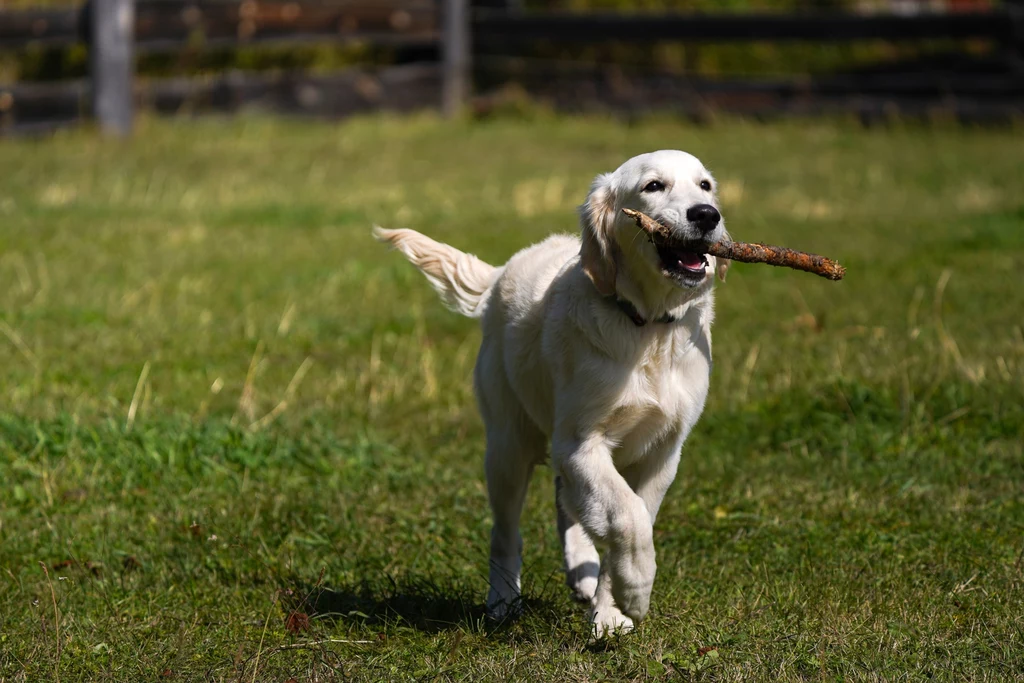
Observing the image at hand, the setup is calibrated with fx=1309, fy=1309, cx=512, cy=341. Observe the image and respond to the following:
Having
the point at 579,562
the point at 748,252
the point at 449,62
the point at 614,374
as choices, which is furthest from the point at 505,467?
the point at 449,62

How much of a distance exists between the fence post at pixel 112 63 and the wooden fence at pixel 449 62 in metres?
0.01

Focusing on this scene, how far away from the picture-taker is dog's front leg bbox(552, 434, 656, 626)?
3.72m

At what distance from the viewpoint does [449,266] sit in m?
4.88

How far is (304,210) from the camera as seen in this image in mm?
10719

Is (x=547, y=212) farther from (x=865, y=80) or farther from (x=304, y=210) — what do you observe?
(x=865, y=80)

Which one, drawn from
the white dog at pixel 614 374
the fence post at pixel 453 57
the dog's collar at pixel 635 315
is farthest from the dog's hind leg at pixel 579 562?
the fence post at pixel 453 57

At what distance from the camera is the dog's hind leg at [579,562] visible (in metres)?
4.20

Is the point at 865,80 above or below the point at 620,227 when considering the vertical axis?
below

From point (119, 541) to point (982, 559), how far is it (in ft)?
9.95

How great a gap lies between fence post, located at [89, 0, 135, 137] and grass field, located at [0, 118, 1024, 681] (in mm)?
3531

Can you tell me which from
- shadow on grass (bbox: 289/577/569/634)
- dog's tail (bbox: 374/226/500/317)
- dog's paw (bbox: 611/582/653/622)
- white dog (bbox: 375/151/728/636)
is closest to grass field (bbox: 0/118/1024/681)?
shadow on grass (bbox: 289/577/569/634)

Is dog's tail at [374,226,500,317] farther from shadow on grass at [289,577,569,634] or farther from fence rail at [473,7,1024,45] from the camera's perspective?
fence rail at [473,7,1024,45]

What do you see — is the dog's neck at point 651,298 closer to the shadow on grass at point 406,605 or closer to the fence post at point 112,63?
the shadow on grass at point 406,605

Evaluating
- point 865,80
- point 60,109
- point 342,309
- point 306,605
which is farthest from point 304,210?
point 865,80
